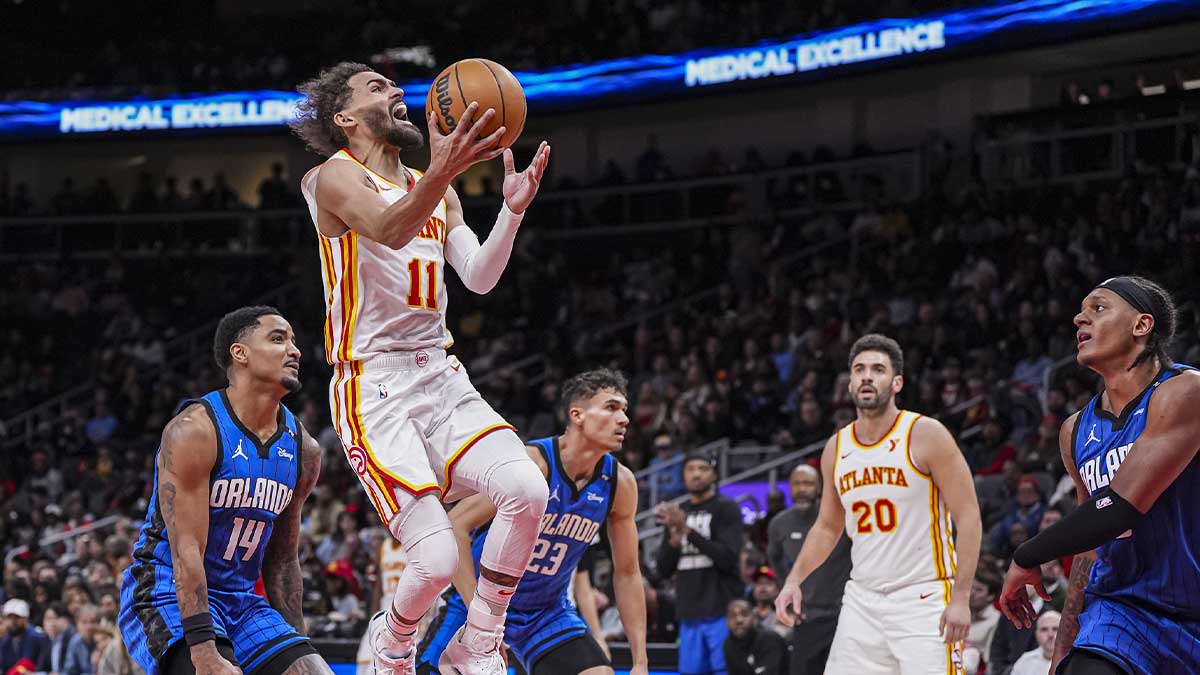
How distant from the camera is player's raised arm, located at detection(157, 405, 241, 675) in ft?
17.3

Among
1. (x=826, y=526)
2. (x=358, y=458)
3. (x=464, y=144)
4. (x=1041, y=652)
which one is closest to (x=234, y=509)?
(x=358, y=458)

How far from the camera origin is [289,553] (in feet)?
19.6

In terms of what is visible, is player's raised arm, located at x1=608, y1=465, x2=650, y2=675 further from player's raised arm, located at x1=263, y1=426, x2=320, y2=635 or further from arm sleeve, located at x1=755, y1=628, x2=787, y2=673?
arm sleeve, located at x1=755, y1=628, x2=787, y2=673

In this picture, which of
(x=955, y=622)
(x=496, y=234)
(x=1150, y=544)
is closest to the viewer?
(x=1150, y=544)

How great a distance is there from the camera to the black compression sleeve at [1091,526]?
4.62 meters

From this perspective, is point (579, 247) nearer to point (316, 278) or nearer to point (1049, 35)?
point (316, 278)

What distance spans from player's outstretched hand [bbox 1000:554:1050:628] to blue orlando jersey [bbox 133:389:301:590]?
2.70 m

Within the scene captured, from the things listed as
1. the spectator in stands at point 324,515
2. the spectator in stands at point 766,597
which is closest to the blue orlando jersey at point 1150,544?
the spectator in stands at point 766,597

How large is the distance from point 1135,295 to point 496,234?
7.40 feet

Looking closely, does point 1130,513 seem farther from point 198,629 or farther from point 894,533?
point 198,629

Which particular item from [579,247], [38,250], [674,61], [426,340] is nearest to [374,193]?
[426,340]

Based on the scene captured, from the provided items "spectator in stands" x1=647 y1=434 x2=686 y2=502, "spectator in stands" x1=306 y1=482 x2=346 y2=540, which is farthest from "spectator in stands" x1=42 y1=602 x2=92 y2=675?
"spectator in stands" x1=647 y1=434 x2=686 y2=502

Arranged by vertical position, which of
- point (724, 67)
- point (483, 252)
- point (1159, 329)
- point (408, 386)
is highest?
point (724, 67)

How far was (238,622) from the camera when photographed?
5.63 m
